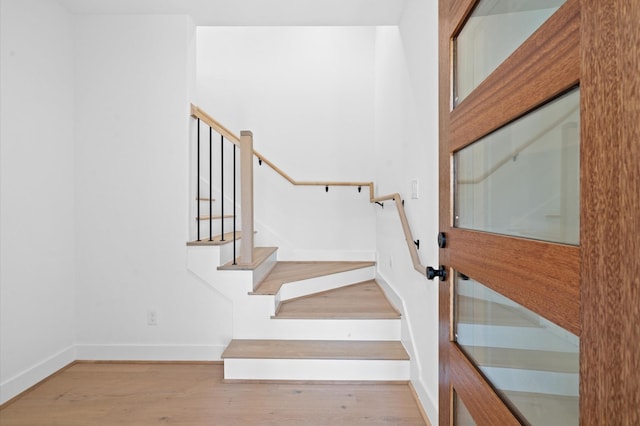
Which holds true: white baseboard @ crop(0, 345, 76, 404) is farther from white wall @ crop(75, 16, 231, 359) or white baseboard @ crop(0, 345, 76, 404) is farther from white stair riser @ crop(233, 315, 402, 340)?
white stair riser @ crop(233, 315, 402, 340)

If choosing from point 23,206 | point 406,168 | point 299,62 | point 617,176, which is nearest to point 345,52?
point 299,62

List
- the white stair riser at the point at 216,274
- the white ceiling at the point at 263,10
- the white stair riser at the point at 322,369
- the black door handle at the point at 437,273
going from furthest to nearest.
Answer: the white stair riser at the point at 216,274
the white ceiling at the point at 263,10
the white stair riser at the point at 322,369
the black door handle at the point at 437,273

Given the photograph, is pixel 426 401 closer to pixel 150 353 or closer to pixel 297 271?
pixel 297 271

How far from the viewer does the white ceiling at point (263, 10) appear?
7.75 feet

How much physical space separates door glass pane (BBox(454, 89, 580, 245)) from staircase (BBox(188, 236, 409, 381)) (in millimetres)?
1504

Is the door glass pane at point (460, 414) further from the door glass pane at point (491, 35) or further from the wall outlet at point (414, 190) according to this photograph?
the wall outlet at point (414, 190)

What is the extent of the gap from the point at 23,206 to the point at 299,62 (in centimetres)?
291

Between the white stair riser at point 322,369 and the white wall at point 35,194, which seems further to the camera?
the white stair riser at point 322,369

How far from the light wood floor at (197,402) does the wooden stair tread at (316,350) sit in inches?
6.8

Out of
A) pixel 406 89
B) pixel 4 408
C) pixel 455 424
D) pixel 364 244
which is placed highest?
pixel 406 89

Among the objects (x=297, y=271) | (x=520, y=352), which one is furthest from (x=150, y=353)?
(x=520, y=352)

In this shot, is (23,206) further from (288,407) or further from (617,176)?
(617,176)

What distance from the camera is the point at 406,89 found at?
231cm

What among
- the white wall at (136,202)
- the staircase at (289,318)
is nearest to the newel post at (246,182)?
the staircase at (289,318)
